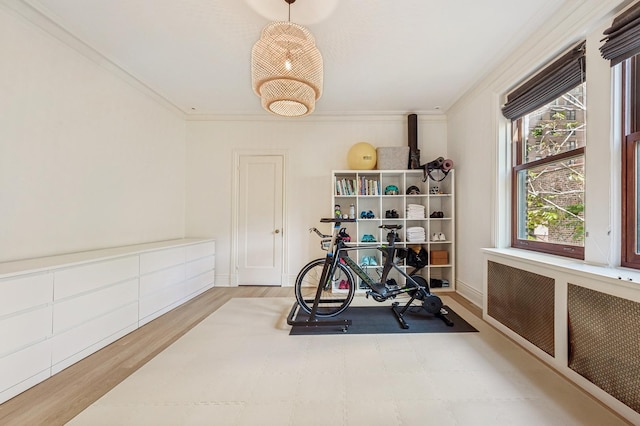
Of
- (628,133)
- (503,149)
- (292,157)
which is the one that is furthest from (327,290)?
(628,133)

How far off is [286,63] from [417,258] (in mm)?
2891

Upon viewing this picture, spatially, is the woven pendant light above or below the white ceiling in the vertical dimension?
below

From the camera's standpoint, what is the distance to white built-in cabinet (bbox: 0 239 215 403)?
155 cm

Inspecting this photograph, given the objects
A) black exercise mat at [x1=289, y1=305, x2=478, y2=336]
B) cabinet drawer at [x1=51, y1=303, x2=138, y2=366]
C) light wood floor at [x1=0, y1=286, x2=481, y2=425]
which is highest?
cabinet drawer at [x1=51, y1=303, x2=138, y2=366]

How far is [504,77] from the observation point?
8.70ft

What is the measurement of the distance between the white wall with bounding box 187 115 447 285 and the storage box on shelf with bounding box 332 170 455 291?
42 cm

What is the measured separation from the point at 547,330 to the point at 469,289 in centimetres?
145

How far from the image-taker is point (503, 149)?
2.76 m

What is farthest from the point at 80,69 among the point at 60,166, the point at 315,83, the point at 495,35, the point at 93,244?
the point at 495,35

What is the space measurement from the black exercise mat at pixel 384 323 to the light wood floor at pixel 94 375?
21.9 inches

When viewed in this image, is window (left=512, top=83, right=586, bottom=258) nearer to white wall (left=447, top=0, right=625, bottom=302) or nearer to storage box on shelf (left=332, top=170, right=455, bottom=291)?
white wall (left=447, top=0, right=625, bottom=302)

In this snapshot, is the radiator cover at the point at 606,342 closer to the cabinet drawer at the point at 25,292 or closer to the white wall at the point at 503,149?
the white wall at the point at 503,149

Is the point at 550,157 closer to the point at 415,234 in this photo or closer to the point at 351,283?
the point at 415,234

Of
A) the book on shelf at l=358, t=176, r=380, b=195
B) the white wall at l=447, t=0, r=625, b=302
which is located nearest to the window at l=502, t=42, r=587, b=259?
the white wall at l=447, t=0, r=625, b=302
